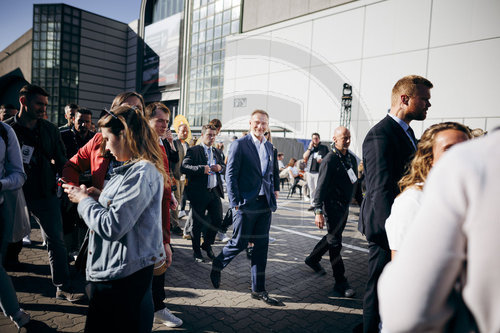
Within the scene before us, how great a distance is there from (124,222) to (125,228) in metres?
0.04

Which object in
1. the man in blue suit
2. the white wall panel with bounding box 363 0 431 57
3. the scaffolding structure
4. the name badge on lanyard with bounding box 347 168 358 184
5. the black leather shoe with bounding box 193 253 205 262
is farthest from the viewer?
the scaffolding structure

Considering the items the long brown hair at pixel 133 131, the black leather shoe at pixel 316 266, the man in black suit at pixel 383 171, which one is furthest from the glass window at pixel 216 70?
the long brown hair at pixel 133 131

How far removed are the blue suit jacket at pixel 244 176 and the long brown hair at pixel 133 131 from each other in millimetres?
1873

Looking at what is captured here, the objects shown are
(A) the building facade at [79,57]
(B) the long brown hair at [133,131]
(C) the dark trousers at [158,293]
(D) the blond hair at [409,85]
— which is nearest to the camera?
(B) the long brown hair at [133,131]

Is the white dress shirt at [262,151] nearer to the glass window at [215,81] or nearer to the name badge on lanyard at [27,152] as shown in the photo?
the name badge on lanyard at [27,152]

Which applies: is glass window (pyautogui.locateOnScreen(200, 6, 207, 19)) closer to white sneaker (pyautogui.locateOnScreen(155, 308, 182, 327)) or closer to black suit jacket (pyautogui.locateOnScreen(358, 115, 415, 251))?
black suit jacket (pyautogui.locateOnScreen(358, 115, 415, 251))

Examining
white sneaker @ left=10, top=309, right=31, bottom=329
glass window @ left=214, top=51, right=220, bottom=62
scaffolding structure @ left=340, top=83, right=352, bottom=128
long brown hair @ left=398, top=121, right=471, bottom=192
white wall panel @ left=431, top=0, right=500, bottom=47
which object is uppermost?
glass window @ left=214, top=51, right=220, bottom=62

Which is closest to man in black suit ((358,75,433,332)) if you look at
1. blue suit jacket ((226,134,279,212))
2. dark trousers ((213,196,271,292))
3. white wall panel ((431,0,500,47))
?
dark trousers ((213,196,271,292))

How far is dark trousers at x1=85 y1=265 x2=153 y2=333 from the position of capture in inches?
62.6

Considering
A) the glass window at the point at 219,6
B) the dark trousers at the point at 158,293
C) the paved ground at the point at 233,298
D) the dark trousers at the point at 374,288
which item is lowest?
the paved ground at the point at 233,298

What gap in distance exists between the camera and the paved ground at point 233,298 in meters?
2.88

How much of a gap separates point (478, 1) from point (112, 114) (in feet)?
52.4

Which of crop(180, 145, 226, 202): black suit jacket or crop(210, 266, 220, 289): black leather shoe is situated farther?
crop(180, 145, 226, 202): black suit jacket

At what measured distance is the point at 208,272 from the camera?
13.8 feet
